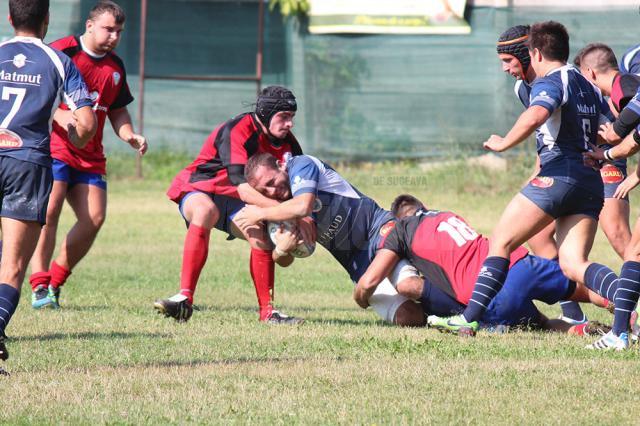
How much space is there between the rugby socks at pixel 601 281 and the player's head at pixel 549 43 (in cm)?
130

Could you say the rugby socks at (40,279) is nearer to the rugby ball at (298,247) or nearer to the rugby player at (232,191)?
the rugby player at (232,191)

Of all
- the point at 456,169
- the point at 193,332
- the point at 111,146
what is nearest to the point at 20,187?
the point at 193,332

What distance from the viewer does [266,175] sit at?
24.7 ft

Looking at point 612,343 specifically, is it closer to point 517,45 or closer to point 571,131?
point 571,131

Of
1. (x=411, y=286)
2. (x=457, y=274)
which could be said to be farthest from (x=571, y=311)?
(x=411, y=286)

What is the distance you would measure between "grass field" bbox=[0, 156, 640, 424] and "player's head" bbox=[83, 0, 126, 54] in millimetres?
2068

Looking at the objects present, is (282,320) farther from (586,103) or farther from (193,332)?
(586,103)

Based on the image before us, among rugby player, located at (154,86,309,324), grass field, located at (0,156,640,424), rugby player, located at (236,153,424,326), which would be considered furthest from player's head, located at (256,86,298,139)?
grass field, located at (0,156,640,424)

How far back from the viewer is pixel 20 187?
5.89 meters

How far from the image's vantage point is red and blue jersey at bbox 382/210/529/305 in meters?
7.31

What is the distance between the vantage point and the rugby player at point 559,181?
21.7 ft

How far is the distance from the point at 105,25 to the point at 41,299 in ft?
7.11

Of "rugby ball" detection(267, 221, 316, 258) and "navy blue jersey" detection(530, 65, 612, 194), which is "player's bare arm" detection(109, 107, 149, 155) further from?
"navy blue jersey" detection(530, 65, 612, 194)

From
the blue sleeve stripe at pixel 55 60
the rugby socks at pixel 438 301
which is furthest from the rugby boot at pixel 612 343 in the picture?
the blue sleeve stripe at pixel 55 60
